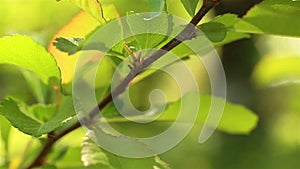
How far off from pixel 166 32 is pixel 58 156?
0.94ft

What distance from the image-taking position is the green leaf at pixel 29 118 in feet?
1.49

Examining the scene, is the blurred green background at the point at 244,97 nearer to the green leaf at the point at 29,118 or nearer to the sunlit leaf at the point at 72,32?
the sunlit leaf at the point at 72,32

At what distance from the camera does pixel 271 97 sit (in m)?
2.42

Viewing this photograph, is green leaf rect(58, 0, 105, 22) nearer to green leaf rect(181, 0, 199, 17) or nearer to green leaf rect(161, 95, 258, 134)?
green leaf rect(181, 0, 199, 17)

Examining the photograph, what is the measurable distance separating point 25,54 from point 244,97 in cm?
197

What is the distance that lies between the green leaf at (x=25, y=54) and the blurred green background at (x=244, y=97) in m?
0.52

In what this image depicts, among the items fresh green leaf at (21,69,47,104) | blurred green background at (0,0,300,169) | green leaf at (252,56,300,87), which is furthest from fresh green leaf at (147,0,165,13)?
green leaf at (252,56,300,87)

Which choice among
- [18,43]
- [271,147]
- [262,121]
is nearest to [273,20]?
[18,43]

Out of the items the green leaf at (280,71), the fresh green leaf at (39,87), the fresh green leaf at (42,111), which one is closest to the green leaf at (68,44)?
the fresh green leaf at (42,111)

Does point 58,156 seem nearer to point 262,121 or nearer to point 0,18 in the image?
point 0,18

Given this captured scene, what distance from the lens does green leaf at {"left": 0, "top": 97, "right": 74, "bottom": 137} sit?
46cm

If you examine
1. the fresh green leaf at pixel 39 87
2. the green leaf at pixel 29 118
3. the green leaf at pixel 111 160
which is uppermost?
the green leaf at pixel 29 118

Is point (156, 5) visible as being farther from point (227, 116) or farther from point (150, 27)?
point (227, 116)

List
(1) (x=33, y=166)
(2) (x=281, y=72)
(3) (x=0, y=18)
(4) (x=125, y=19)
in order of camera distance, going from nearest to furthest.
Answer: (4) (x=125, y=19)
(1) (x=33, y=166)
(3) (x=0, y=18)
(2) (x=281, y=72)
